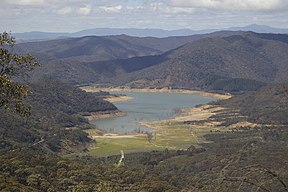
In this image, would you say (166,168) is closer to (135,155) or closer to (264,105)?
(135,155)

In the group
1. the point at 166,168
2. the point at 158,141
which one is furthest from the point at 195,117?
the point at 166,168

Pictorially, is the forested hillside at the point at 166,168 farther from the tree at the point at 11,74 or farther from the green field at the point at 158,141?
the tree at the point at 11,74

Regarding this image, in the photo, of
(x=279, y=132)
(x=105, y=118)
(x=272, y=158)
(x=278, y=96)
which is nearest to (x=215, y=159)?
(x=272, y=158)

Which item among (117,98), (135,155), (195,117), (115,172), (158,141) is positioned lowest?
(117,98)

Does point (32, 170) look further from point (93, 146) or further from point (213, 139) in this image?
point (213, 139)

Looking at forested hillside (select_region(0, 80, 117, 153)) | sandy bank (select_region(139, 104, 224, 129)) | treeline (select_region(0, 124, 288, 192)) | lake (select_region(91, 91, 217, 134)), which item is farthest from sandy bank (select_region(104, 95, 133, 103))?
treeline (select_region(0, 124, 288, 192))

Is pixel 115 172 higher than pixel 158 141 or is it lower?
higher

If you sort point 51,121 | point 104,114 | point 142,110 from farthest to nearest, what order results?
point 142,110
point 104,114
point 51,121

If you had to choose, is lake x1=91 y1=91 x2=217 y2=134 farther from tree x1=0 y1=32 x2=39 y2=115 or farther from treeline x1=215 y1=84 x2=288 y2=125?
tree x1=0 y1=32 x2=39 y2=115

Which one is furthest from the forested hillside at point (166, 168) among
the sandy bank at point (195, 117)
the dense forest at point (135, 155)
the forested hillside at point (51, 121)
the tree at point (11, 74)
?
the sandy bank at point (195, 117)
